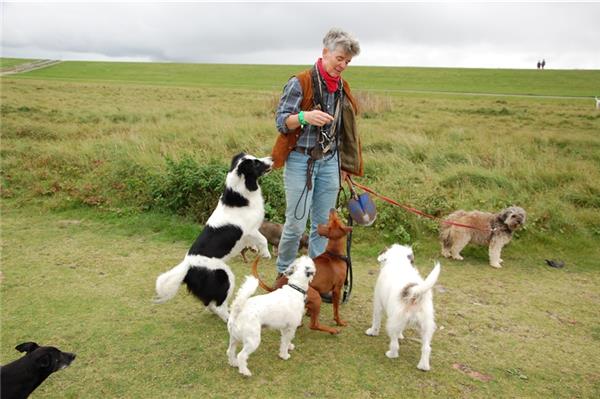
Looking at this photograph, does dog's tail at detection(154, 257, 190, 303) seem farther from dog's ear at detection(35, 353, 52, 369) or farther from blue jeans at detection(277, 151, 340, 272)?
blue jeans at detection(277, 151, 340, 272)

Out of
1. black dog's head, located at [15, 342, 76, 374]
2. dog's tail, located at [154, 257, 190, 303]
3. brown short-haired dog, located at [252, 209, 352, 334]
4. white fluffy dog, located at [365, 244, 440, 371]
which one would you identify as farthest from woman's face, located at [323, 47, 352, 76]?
black dog's head, located at [15, 342, 76, 374]

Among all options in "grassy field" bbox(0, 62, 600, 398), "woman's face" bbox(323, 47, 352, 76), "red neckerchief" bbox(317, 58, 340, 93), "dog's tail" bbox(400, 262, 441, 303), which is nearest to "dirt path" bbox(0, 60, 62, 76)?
"grassy field" bbox(0, 62, 600, 398)

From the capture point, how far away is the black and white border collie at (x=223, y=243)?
14.1ft

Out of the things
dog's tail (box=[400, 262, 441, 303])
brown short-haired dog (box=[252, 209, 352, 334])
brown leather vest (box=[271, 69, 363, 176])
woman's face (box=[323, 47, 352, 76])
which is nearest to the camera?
dog's tail (box=[400, 262, 441, 303])

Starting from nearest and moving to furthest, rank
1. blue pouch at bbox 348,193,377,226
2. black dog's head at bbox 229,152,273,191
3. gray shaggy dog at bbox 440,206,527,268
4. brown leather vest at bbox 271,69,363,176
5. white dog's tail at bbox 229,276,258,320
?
white dog's tail at bbox 229,276,258,320
brown leather vest at bbox 271,69,363,176
black dog's head at bbox 229,152,273,191
blue pouch at bbox 348,193,377,226
gray shaggy dog at bbox 440,206,527,268

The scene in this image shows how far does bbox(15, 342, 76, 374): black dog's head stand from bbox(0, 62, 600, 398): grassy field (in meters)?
0.26

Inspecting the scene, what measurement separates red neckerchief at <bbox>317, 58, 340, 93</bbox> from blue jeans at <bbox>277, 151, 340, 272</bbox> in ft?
2.27

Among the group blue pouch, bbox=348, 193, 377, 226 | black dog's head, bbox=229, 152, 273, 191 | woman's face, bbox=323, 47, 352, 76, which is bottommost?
blue pouch, bbox=348, 193, 377, 226

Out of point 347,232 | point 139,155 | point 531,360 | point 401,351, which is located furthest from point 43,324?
point 139,155

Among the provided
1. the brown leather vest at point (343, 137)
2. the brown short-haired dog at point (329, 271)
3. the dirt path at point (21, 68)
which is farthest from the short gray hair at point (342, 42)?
the dirt path at point (21, 68)

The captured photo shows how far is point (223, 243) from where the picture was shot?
14.8ft

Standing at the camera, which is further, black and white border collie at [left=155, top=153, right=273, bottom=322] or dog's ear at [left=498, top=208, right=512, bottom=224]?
dog's ear at [left=498, top=208, right=512, bottom=224]

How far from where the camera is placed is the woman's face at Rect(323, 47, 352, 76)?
3.99m

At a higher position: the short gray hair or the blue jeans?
the short gray hair
